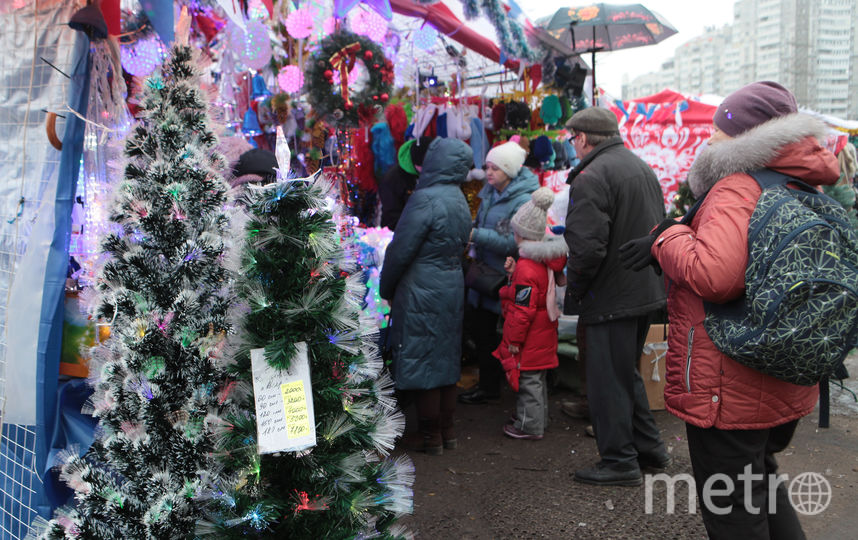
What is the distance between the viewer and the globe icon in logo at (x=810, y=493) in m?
3.38

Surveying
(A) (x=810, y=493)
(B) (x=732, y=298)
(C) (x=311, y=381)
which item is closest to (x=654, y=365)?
(A) (x=810, y=493)

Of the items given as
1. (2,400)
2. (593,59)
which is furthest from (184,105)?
(593,59)

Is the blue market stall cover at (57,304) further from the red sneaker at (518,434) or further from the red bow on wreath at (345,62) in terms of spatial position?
the red bow on wreath at (345,62)

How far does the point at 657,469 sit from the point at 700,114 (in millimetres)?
8169

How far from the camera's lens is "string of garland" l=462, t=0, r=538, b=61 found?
5.27 meters

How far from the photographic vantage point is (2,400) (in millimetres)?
2566

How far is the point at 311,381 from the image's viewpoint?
1.67 meters

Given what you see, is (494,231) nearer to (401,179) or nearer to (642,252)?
(401,179)

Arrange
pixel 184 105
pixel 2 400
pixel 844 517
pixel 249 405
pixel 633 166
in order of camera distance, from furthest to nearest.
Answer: pixel 633 166 < pixel 844 517 < pixel 2 400 < pixel 184 105 < pixel 249 405

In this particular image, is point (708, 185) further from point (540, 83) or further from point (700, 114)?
point (700, 114)

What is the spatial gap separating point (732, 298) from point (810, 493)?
7.59 feet

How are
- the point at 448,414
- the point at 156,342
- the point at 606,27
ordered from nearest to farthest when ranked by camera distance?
1. the point at 156,342
2. the point at 448,414
3. the point at 606,27

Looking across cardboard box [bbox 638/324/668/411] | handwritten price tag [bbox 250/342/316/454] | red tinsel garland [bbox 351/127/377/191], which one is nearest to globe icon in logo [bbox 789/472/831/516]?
cardboard box [bbox 638/324/668/411]

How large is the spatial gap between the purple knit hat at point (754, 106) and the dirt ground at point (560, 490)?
200 cm
